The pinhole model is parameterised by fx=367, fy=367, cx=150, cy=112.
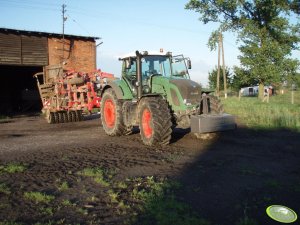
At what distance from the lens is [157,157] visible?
7.66m

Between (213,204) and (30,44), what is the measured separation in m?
18.1

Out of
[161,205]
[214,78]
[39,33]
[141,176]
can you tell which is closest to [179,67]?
[141,176]

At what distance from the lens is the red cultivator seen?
45.6ft

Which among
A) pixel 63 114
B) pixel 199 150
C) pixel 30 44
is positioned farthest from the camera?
pixel 30 44

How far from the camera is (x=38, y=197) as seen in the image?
4.91 meters

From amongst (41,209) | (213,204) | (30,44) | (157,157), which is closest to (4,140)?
(157,157)

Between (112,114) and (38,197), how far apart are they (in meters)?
6.27

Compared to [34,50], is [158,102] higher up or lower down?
lower down

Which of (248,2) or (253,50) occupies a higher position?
(248,2)

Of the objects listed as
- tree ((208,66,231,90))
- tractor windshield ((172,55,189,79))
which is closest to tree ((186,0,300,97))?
tree ((208,66,231,90))

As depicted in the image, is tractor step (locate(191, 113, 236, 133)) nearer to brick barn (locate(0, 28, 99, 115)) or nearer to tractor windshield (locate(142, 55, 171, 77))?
tractor windshield (locate(142, 55, 171, 77))

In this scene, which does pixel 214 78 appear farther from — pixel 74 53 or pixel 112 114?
pixel 112 114

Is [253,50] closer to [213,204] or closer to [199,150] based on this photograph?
[199,150]

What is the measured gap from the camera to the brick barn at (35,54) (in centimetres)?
1980
